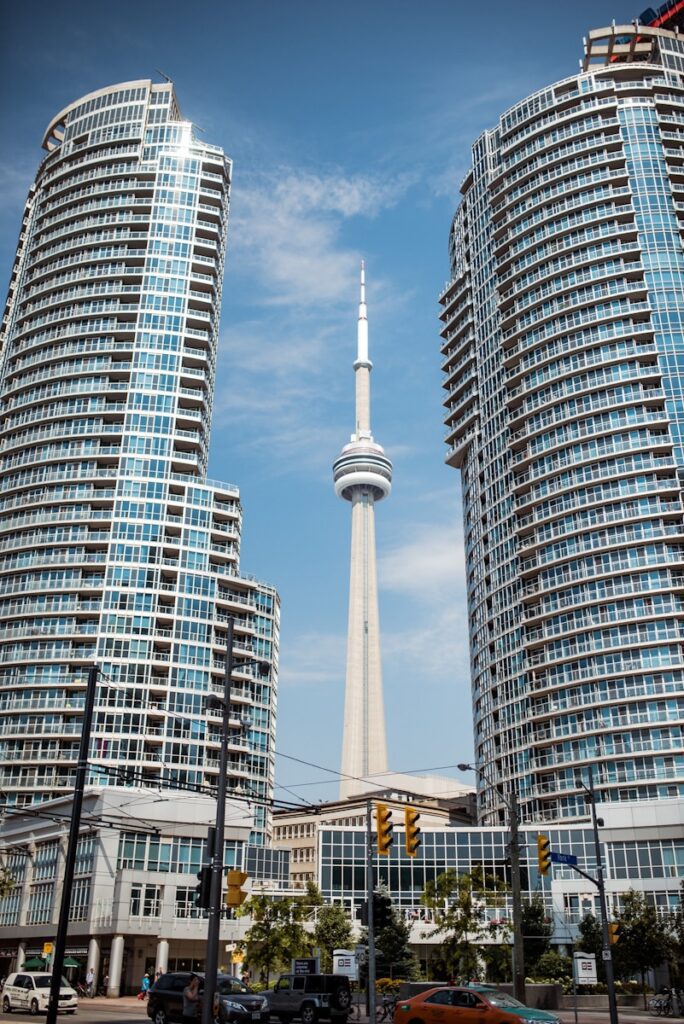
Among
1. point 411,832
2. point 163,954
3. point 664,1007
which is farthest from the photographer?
point 163,954

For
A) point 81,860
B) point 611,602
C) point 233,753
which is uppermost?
point 611,602

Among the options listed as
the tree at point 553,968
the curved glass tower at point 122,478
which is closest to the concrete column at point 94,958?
the curved glass tower at point 122,478

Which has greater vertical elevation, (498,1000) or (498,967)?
(498,967)

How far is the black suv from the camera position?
33.4 meters

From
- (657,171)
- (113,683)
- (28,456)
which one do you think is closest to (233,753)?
(113,683)

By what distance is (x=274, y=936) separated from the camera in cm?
5534

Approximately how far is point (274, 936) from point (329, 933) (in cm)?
1145

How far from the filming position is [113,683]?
310 feet

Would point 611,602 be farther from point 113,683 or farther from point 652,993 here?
point 113,683

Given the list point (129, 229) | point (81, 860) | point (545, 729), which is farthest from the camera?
point (129, 229)

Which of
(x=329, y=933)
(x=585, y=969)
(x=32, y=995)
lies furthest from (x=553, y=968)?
(x=32, y=995)

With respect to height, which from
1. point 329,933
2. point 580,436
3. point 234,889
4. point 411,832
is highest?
point 580,436

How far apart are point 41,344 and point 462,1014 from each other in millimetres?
102053

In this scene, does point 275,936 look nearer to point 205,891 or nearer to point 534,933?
point 534,933
